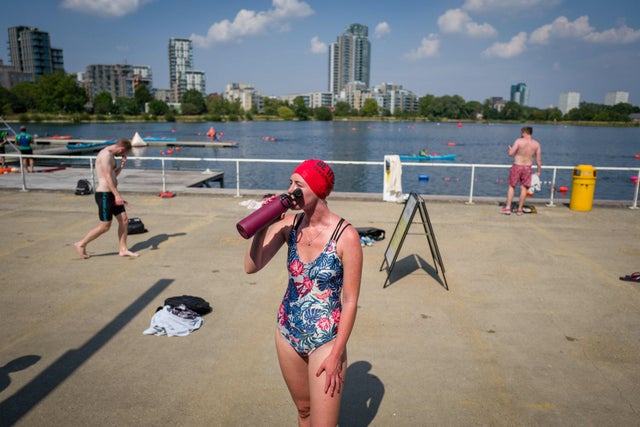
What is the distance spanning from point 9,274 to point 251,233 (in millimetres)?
6462

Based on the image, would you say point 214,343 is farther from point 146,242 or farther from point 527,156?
point 527,156

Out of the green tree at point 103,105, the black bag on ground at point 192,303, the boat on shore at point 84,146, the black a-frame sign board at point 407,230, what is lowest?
the boat on shore at point 84,146

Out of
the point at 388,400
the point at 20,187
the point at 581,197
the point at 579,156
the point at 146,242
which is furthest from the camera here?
the point at 579,156

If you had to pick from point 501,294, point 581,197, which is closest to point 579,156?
point 581,197

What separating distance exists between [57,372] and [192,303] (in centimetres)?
160

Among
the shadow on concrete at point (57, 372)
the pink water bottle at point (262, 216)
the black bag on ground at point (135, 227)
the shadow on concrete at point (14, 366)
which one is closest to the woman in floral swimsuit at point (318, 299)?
the pink water bottle at point (262, 216)

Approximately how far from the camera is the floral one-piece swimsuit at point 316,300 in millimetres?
2543

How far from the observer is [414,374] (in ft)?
14.1

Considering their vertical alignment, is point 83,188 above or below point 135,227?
above

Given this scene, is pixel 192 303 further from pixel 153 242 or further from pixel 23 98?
pixel 23 98

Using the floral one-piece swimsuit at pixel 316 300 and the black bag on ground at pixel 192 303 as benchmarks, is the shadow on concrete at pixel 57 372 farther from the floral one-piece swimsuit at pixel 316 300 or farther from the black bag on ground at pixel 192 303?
the floral one-piece swimsuit at pixel 316 300

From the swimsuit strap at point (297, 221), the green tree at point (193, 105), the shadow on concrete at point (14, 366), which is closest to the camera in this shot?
the swimsuit strap at point (297, 221)

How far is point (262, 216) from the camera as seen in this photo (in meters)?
2.18

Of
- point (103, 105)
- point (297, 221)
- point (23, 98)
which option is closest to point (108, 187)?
point (297, 221)
